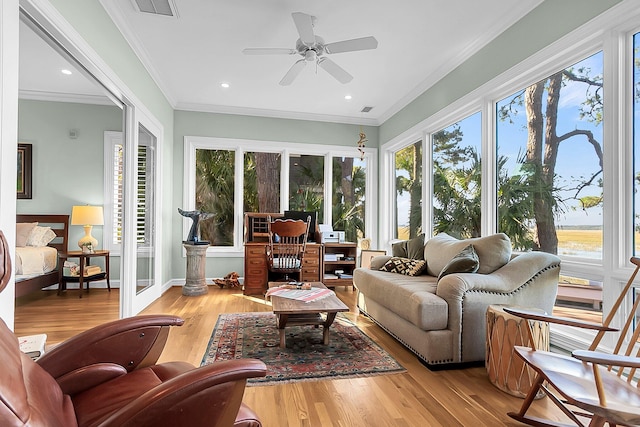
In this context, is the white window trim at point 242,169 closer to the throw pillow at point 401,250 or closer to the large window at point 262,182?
the large window at point 262,182

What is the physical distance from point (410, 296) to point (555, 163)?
1.65 metres

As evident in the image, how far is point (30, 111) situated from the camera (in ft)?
12.9

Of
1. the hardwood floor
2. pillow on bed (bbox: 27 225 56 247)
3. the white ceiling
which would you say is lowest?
the hardwood floor

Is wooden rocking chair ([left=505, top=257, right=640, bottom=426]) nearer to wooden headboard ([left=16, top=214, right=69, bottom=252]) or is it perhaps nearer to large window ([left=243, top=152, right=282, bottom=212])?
large window ([left=243, top=152, right=282, bottom=212])

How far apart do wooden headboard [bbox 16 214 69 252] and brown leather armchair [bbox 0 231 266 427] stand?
12.0 ft

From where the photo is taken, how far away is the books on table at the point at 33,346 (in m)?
1.52

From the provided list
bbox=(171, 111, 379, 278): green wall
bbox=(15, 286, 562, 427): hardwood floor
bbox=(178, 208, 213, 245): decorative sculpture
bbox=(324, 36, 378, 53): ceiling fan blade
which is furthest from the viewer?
bbox=(171, 111, 379, 278): green wall

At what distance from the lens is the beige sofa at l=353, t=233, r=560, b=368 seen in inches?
91.9

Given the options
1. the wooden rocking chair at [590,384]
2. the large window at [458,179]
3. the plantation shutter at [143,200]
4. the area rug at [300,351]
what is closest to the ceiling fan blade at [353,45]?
the large window at [458,179]

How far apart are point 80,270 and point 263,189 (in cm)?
276

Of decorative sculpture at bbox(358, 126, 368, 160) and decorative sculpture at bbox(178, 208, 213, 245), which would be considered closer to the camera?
decorative sculpture at bbox(178, 208, 213, 245)

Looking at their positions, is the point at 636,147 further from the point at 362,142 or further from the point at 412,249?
the point at 362,142

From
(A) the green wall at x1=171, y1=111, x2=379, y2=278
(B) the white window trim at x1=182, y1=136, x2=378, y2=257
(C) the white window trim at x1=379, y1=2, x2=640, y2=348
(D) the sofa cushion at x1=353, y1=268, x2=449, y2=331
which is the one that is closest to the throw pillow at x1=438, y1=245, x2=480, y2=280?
(D) the sofa cushion at x1=353, y1=268, x2=449, y2=331

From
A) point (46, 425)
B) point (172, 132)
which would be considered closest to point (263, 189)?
point (172, 132)
